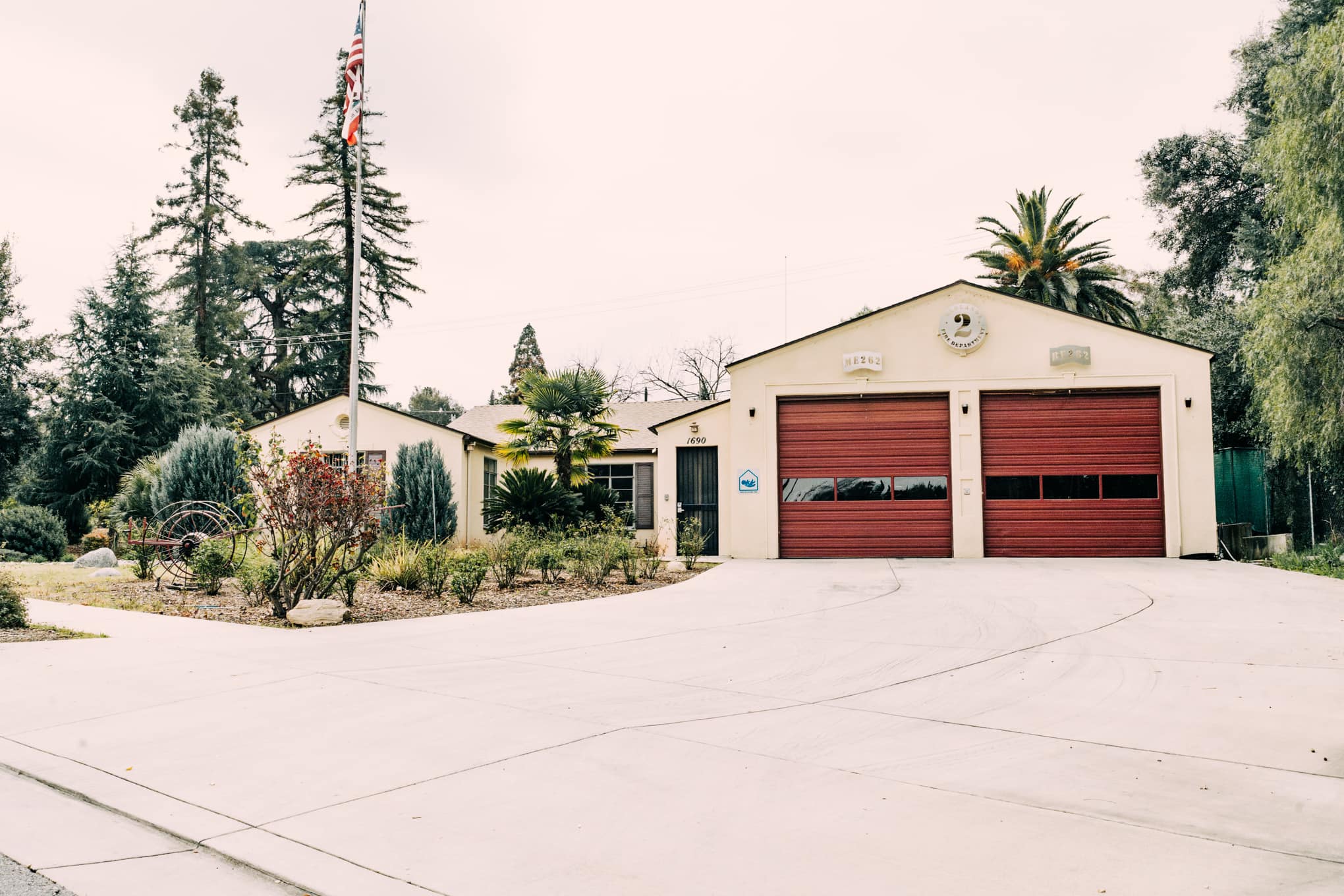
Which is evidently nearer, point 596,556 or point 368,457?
point 596,556

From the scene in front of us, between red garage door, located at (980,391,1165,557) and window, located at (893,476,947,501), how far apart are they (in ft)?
3.14

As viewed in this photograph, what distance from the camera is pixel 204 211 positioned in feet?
113

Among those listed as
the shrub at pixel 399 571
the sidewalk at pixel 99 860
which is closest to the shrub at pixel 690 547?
the shrub at pixel 399 571

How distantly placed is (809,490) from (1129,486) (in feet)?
21.9

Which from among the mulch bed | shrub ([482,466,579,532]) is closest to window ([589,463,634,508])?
shrub ([482,466,579,532])

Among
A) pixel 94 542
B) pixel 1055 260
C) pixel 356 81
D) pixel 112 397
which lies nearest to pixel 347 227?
pixel 112 397

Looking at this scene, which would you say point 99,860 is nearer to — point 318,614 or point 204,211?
point 318,614

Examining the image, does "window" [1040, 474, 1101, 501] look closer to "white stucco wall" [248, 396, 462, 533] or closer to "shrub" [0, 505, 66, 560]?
"white stucco wall" [248, 396, 462, 533]

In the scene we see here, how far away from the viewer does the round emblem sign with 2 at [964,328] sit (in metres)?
17.4

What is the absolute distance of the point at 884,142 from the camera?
17.5m

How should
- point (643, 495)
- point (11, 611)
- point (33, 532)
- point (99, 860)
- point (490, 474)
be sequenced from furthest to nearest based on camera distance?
1. point (490, 474)
2. point (643, 495)
3. point (33, 532)
4. point (11, 611)
5. point (99, 860)

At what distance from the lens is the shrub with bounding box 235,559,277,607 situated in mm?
10141

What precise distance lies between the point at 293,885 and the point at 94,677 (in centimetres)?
469

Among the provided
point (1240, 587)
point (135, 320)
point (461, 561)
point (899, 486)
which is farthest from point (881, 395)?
point (135, 320)
